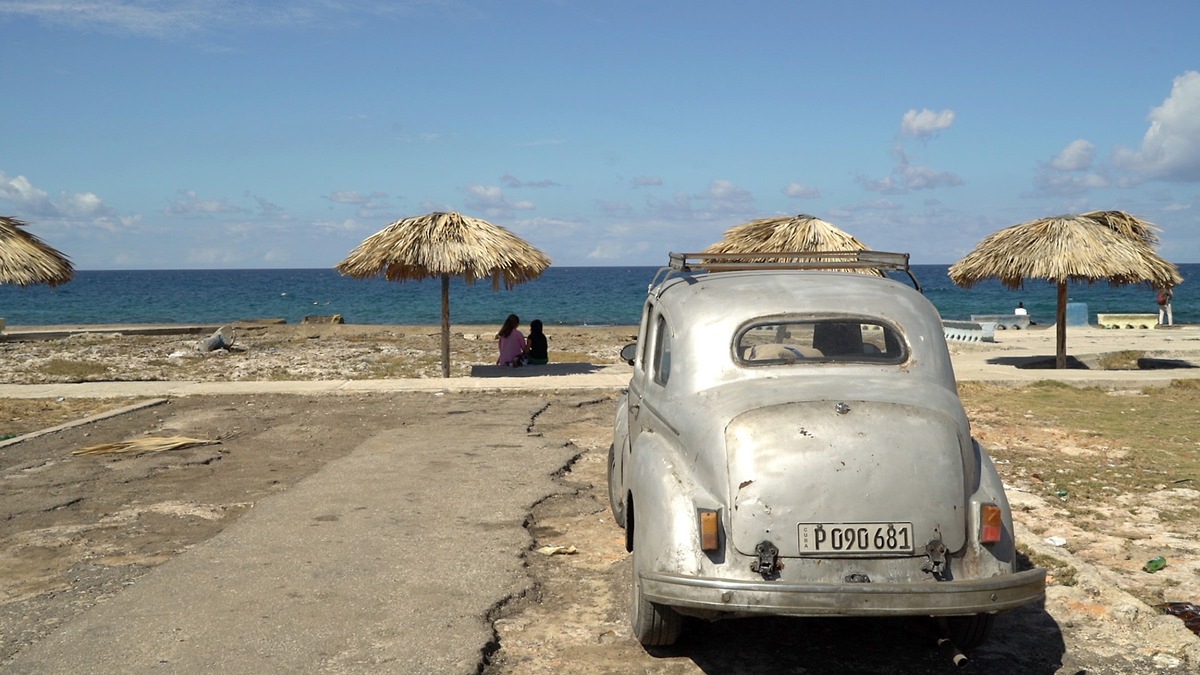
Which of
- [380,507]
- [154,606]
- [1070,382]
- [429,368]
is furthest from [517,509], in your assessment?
[429,368]

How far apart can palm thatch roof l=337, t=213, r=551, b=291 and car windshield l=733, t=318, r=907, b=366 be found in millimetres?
11637

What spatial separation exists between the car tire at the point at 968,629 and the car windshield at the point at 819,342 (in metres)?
1.28

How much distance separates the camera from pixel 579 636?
5.29 metres

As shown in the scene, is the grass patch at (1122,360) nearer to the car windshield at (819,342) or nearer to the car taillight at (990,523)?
the car windshield at (819,342)

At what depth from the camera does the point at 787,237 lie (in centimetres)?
1762

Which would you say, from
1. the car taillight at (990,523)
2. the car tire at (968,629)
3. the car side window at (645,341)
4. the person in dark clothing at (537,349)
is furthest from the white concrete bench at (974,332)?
the car taillight at (990,523)

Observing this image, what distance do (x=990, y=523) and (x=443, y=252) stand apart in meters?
13.3

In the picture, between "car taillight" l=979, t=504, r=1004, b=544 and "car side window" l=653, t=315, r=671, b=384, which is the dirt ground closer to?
"car taillight" l=979, t=504, r=1004, b=544

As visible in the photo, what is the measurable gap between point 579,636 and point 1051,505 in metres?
4.59

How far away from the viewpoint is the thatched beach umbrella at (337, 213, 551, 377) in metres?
17.0

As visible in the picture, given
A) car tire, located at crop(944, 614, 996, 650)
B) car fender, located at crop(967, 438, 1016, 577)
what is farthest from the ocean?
car fender, located at crop(967, 438, 1016, 577)

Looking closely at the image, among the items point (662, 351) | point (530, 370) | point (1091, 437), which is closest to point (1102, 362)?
point (1091, 437)

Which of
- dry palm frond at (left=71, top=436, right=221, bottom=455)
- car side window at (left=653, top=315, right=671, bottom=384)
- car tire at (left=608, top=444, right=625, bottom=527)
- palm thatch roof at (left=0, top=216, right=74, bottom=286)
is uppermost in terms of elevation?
palm thatch roof at (left=0, top=216, right=74, bottom=286)

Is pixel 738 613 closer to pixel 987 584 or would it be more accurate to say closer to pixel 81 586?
pixel 987 584
